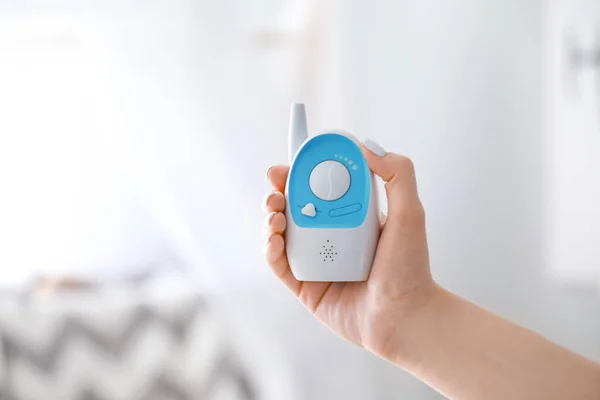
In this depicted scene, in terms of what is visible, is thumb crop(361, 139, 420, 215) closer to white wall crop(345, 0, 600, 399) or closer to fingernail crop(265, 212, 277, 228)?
fingernail crop(265, 212, 277, 228)

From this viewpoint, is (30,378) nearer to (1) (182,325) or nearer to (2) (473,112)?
(1) (182,325)

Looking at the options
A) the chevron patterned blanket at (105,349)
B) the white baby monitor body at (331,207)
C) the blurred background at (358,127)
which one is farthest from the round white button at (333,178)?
the chevron patterned blanket at (105,349)

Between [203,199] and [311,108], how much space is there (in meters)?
0.28

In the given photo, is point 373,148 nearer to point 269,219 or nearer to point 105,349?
point 269,219

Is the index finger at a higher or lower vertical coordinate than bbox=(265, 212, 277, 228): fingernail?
higher

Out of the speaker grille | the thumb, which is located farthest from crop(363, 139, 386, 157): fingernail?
the speaker grille

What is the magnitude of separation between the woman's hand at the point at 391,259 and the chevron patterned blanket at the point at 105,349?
84 cm

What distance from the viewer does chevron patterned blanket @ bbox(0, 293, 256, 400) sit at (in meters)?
1.52

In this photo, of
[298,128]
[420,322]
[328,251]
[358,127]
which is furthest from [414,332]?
[358,127]

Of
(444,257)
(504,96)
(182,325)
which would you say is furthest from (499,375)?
(182,325)

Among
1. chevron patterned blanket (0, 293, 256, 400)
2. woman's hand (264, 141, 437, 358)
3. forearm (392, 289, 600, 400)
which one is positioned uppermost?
woman's hand (264, 141, 437, 358)

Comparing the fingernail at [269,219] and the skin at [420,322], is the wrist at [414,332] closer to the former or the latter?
the skin at [420,322]

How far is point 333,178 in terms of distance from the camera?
0.70 m

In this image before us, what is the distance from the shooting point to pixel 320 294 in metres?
0.77
